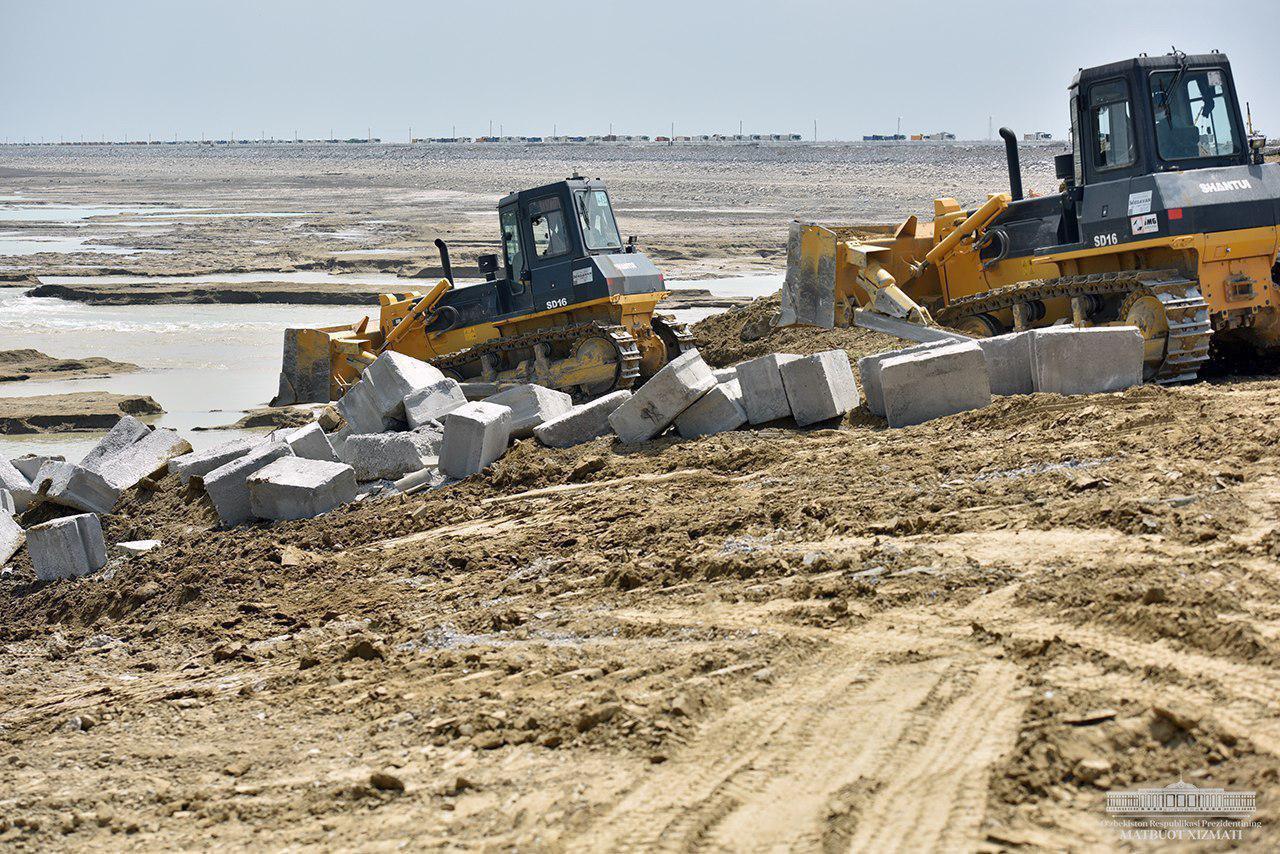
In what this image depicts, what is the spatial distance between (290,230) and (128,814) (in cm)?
4397

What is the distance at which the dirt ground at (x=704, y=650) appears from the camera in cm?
434

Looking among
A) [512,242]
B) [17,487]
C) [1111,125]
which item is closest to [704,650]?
[1111,125]

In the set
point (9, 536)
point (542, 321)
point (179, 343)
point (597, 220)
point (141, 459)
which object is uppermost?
point (597, 220)

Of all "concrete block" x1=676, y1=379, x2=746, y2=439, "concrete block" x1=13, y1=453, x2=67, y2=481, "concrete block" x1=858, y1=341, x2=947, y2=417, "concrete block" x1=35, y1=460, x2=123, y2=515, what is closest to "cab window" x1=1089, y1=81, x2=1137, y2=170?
"concrete block" x1=858, y1=341, x2=947, y2=417

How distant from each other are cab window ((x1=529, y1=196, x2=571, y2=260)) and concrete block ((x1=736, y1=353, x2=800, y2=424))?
16.9ft

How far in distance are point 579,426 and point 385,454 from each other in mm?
1608

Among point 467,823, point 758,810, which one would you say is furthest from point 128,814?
point 758,810

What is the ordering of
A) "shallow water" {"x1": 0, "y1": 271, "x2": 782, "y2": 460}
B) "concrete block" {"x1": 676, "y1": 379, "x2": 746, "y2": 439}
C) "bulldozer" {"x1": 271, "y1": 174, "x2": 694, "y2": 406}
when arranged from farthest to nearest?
"shallow water" {"x1": 0, "y1": 271, "x2": 782, "y2": 460} → "bulldozer" {"x1": 271, "y1": 174, "x2": 694, "y2": 406} → "concrete block" {"x1": 676, "y1": 379, "x2": 746, "y2": 439}

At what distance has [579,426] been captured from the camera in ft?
35.8

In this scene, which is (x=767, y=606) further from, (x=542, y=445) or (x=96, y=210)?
(x=96, y=210)

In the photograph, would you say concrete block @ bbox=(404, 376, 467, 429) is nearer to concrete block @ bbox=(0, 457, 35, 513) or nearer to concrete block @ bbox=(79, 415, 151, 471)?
concrete block @ bbox=(79, 415, 151, 471)

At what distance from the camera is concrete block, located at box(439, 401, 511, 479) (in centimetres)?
1033

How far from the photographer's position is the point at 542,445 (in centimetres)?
1089

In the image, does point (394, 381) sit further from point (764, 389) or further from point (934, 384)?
point (934, 384)
